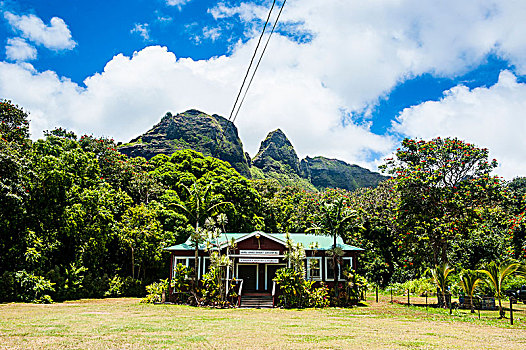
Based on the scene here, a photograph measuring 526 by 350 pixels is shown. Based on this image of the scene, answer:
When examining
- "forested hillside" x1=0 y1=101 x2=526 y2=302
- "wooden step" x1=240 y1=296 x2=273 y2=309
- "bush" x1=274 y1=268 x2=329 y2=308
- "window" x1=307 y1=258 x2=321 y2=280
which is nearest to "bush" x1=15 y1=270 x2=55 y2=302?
"forested hillside" x1=0 y1=101 x2=526 y2=302

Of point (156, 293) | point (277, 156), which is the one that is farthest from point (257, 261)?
point (277, 156)

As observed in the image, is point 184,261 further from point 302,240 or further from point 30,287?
point 30,287

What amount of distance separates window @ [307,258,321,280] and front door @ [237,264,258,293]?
4.10 metres

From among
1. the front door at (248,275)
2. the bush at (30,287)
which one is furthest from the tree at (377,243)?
the bush at (30,287)

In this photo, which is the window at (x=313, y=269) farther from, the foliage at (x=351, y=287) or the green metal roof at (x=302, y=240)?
the foliage at (x=351, y=287)

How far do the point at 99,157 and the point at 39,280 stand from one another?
1551cm

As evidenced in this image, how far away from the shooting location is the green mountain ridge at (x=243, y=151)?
7325cm

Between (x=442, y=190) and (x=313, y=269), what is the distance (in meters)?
9.56

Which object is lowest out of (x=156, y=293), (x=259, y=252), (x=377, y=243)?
(x=156, y=293)

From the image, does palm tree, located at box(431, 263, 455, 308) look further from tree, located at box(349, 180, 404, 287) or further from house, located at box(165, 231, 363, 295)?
tree, located at box(349, 180, 404, 287)

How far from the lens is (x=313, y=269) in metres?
25.5

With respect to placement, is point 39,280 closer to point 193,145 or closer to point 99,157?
point 99,157

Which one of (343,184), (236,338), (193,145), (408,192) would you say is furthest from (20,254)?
(343,184)

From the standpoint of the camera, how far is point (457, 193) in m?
23.8
